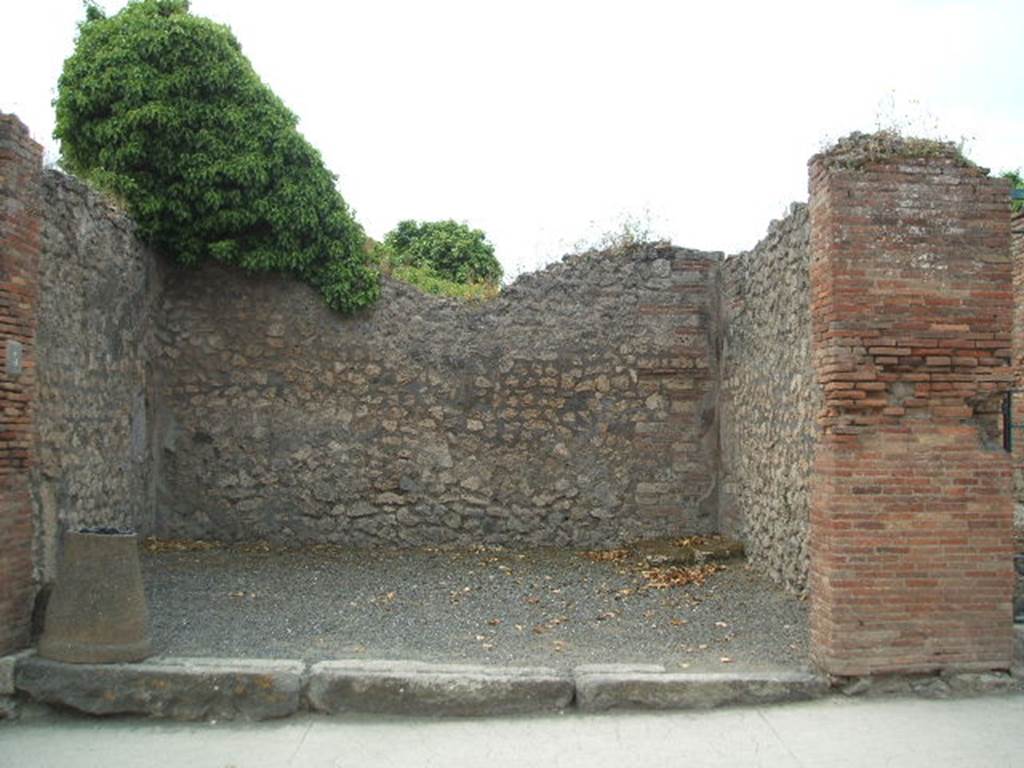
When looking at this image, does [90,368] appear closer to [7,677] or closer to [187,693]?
[7,677]

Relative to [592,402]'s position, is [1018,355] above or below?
above

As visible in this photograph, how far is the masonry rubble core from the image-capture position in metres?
5.20

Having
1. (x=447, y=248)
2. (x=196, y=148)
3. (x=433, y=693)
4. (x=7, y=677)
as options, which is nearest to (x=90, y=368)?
(x=196, y=148)

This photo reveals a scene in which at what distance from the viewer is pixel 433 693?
5008 mm

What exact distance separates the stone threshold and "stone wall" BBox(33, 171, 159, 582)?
161 centimetres

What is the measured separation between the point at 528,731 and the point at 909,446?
2.74 meters

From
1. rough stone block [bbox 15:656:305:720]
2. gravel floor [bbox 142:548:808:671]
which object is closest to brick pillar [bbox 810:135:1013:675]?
gravel floor [bbox 142:548:808:671]

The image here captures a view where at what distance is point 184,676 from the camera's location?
5.03 metres

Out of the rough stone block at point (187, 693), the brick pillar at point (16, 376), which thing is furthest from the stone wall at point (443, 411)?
the rough stone block at point (187, 693)

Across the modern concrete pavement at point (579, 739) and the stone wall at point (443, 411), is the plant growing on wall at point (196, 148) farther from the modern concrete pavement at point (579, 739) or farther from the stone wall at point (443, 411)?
the modern concrete pavement at point (579, 739)

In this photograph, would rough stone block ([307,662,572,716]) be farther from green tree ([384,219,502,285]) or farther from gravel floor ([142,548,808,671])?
green tree ([384,219,502,285])

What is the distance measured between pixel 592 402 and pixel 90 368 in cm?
483

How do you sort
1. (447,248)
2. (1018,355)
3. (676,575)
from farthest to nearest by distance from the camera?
(447,248) → (1018,355) → (676,575)

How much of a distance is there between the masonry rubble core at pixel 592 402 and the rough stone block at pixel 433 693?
171 cm
